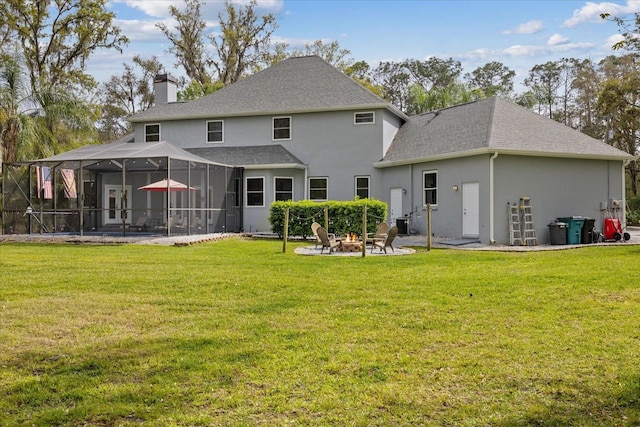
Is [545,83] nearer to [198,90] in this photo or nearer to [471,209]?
[198,90]

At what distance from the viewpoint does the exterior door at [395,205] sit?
65.2 feet

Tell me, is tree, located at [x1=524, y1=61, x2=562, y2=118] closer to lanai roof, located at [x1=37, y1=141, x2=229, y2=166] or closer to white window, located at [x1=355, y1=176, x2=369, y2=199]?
white window, located at [x1=355, y1=176, x2=369, y2=199]

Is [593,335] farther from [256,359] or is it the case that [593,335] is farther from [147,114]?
[147,114]

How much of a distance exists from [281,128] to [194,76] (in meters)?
19.4

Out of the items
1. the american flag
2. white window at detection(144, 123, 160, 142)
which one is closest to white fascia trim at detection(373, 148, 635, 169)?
white window at detection(144, 123, 160, 142)

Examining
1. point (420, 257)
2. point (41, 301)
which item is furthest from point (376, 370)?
point (420, 257)

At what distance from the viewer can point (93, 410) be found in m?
3.44

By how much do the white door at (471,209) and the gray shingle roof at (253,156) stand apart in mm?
7202

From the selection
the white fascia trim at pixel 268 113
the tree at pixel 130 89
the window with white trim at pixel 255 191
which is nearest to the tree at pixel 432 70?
the tree at pixel 130 89

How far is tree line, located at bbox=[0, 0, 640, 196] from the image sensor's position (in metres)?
23.9

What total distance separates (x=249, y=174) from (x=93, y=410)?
59.7 feet

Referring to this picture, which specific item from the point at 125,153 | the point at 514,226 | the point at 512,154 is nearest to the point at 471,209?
the point at 514,226

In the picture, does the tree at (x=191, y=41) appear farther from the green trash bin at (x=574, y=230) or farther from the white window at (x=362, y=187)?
the green trash bin at (x=574, y=230)

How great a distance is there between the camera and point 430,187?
59.9 feet
